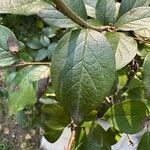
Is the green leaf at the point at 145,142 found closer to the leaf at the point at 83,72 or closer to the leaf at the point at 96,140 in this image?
the leaf at the point at 96,140

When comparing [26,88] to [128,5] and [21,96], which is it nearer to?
[21,96]

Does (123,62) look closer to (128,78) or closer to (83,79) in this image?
(83,79)

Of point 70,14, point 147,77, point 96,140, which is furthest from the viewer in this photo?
point 96,140

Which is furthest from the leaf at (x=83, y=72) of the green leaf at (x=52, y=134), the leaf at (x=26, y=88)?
the green leaf at (x=52, y=134)

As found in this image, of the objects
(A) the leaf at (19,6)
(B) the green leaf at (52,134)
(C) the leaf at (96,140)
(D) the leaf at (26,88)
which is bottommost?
(B) the green leaf at (52,134)

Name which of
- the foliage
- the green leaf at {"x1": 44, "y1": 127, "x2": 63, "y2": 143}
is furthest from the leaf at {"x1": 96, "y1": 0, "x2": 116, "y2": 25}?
the green leaf at {"x1": 44, "y1": 127, "x2": 63, "y2": 143}

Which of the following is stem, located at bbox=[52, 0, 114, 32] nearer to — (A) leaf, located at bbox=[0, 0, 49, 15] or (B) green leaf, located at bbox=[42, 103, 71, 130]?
(A) leaf, located at bbox=[0, 0, 49, 15]

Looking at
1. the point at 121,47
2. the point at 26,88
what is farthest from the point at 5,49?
the point at 121,47
